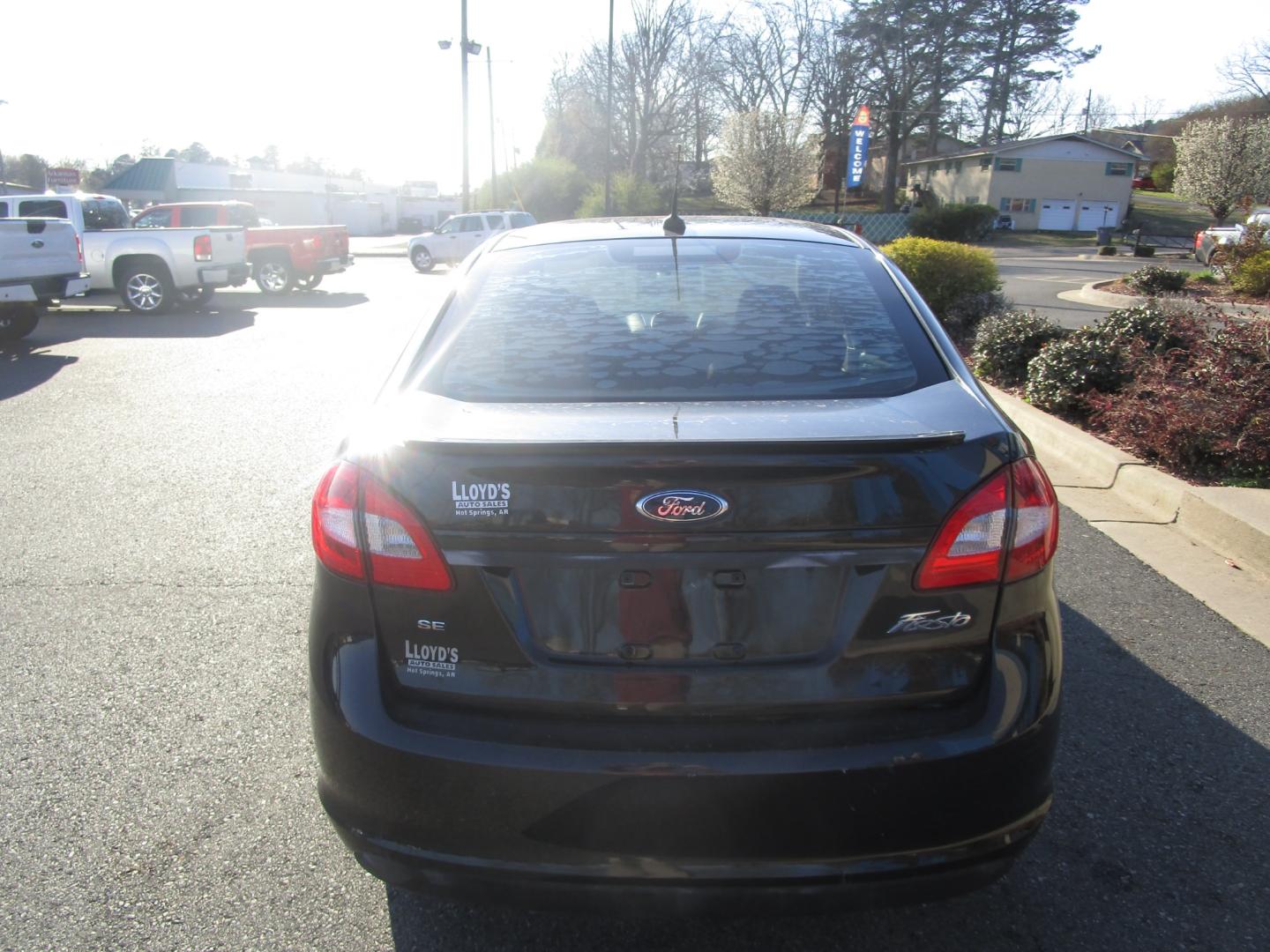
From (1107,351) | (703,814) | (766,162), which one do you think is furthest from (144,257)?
(766,162)

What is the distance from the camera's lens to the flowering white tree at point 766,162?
150 ft

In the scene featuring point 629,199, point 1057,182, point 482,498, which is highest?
point 1057,182

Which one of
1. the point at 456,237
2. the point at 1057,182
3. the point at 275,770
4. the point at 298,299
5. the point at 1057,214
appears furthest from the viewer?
the point at 1057,214

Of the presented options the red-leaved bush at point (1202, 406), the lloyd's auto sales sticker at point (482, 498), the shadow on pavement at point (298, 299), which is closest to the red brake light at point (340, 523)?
the lloyd's auto sales sticker at point (482, 498)

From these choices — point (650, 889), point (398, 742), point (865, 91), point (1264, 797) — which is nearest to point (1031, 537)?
point (650, 889)

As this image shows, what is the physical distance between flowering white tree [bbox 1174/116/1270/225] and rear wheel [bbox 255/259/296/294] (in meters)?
33.8

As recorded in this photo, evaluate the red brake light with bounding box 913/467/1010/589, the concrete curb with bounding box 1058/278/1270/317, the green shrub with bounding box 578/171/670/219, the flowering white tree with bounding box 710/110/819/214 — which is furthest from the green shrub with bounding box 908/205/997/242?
the red brake light with bounding box 913/467/1010/589

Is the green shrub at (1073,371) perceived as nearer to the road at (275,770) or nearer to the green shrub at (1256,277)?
the road at (275,770)

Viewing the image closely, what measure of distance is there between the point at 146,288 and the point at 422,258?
49.2 feet

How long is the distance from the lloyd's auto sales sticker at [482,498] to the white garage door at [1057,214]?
2483 inches

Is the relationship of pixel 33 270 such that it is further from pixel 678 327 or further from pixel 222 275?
pixel 678 327

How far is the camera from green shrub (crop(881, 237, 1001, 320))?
11.9 metres

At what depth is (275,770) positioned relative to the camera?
10.5 ft

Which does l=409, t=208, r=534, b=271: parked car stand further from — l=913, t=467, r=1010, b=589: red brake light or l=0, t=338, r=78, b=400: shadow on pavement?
l=913, t=467, r=1010, b=589: red brake light
